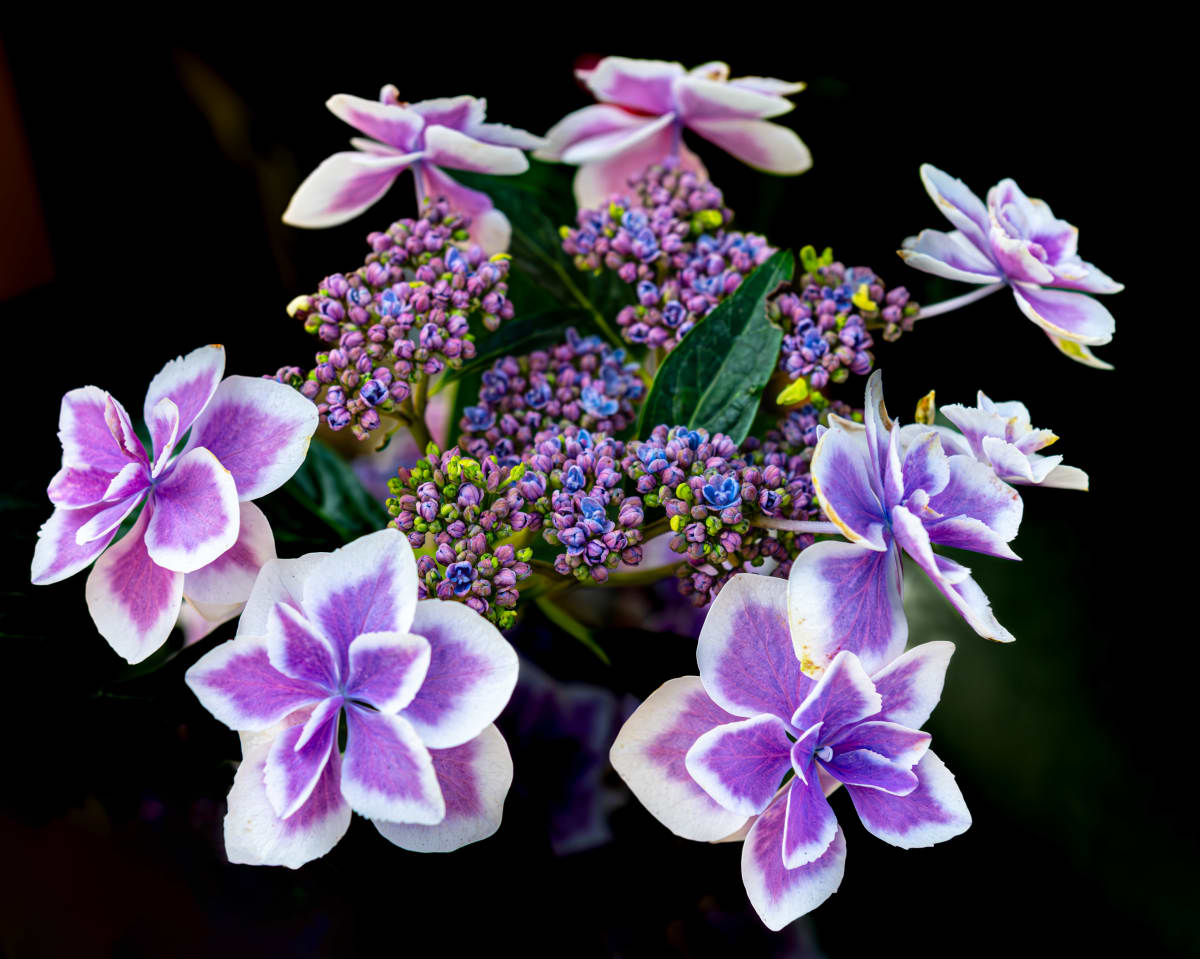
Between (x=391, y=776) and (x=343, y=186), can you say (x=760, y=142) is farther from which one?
(x=391, y=776)

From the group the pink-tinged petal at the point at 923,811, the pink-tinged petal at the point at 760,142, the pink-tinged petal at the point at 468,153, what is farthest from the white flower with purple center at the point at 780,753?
the pink-tinged petal at the point at 760,142

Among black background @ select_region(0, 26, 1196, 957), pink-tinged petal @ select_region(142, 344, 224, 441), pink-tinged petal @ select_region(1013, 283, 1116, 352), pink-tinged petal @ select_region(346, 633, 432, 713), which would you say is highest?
pink-tinged petal @ select_region(142, 344, 224, 441)

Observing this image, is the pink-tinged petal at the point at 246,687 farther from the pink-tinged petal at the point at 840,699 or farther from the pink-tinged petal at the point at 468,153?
the pink-tinged petal at the point at 468,153

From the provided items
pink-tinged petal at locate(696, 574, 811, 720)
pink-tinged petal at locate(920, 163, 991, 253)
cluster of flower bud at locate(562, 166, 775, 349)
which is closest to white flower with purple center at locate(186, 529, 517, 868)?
pink-tinged petal at locate(696, 574, 811, 720)

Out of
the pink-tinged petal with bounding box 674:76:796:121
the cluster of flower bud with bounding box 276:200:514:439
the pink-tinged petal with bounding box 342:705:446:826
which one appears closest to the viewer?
the pink-tinged petal with bounding box 342:705:446:826

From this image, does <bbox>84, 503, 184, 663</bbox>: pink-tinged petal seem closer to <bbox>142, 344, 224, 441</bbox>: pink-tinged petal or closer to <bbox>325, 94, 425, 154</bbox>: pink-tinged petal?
<bbox>142, 344, 224, 441</bbox>: pink-tinged petal
